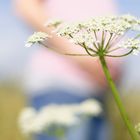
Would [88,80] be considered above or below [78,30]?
above

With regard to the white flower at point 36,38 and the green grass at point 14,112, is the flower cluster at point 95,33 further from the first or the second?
the green grass at point 14,112

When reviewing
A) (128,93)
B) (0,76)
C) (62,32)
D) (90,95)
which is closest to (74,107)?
(90,95)

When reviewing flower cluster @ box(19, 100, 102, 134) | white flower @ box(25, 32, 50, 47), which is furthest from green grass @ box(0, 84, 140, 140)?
white flower @ box(25, 32, 50, 47)

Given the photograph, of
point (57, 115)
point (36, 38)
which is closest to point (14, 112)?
point (57, 115)

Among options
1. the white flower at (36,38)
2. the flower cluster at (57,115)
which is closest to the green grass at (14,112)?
the flower cluster at (57,115)

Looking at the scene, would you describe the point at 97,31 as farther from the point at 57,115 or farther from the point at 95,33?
the point at 57,115

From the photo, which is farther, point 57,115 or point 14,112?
point 14,112

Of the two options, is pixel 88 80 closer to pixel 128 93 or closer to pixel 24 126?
pixel 24 126

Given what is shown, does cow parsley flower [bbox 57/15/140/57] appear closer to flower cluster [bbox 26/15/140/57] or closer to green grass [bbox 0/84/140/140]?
flower cluster [bbox 26/15/140/57]
